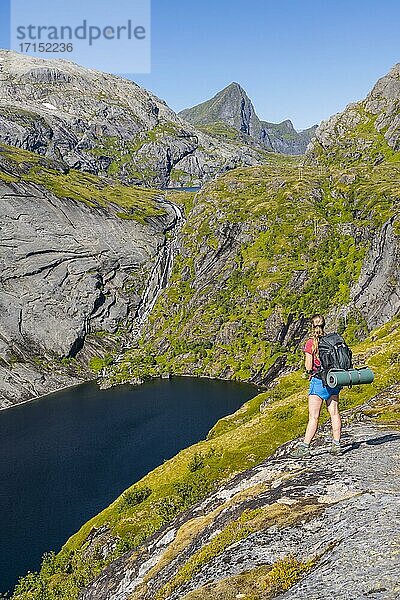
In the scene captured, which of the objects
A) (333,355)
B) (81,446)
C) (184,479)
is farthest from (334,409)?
(81,446)

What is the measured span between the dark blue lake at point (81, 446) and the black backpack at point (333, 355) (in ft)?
254

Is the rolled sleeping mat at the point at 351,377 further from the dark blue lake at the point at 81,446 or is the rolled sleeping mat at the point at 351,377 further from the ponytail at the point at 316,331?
the dark blue lake at the point at 81,446

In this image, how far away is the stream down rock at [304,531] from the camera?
15953 millimetres

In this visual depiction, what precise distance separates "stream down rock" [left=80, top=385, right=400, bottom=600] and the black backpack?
488 centimetres

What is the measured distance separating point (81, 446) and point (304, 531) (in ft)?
408

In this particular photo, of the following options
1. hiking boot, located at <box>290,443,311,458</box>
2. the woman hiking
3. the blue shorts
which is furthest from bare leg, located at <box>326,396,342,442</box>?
hiking boot, located at <box>290,443,311,458</box>

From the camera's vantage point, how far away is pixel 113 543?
58.8m

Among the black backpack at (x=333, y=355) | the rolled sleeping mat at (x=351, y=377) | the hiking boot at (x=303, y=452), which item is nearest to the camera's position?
the rolled sleeping mat at (x=351, y=377)

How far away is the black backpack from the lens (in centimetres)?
2239

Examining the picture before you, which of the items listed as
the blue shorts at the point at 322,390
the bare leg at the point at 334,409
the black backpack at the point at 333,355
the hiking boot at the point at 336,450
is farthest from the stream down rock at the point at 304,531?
the black backpack at the point at 333,355

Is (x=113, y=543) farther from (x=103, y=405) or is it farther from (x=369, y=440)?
(x=103, y=405)

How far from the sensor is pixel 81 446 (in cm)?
13550

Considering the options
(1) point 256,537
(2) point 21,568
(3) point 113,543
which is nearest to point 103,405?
(2) point 21,568

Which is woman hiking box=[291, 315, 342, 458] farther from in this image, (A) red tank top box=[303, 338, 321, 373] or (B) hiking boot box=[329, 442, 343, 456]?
(B) hiking boot box=[329, 442, 343, 456]
